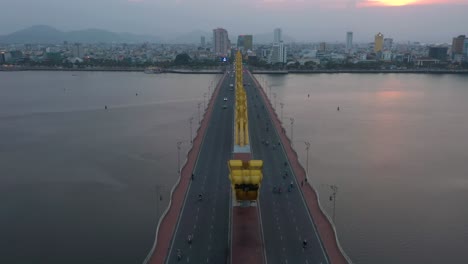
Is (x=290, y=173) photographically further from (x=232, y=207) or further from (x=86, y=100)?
(x=86, y=100)

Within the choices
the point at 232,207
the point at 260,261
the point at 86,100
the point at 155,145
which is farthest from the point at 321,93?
the point at 260,261

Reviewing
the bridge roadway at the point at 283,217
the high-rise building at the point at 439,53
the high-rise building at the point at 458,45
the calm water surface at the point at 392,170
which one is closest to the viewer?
the bridge roadway at the point at 283,217

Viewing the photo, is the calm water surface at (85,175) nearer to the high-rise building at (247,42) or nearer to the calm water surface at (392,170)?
the calm water surface at (392,170)

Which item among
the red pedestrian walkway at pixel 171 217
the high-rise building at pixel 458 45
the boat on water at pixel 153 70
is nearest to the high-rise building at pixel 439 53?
the high-rise building at pixel 458 45

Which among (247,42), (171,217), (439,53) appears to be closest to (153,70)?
(439,53)

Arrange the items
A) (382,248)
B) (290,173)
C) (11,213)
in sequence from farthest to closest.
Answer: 1. (290,173)
2. (11,213)
3. (382,248)

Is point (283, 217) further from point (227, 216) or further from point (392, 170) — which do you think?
point (392, 170)
